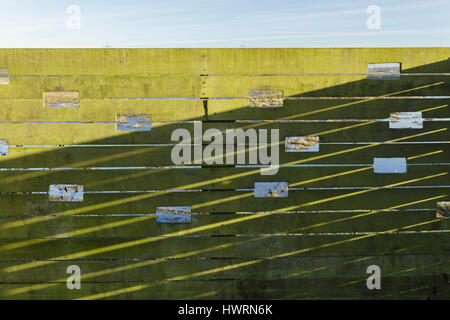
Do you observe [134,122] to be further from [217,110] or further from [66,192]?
[66,192]

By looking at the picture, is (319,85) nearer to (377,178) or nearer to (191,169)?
(377,178)

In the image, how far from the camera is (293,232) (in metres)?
3.50

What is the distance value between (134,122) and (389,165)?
2.40 metres

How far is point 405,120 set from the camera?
343 centimetres

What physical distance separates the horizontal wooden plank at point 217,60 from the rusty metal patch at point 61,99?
0.64 feet

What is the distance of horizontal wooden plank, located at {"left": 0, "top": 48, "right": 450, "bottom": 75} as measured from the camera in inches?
130

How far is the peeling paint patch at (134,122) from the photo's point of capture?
3365mm

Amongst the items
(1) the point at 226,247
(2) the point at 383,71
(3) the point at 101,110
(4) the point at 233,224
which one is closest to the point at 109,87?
(3) the point at 101,110

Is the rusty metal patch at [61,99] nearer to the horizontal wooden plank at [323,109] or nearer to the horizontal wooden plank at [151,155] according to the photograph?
the horizontal wooden plank at [151,155]

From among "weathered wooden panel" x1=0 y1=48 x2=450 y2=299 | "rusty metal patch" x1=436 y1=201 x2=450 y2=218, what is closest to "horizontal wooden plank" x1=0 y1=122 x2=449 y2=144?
"weathered wooden panel" x1=0 y1=48 x2=450 y2=299

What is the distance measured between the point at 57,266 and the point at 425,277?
139 inches
